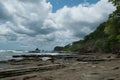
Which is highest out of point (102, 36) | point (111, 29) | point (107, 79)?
point (102, 36)

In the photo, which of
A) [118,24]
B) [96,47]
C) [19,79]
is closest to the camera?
[19,79]

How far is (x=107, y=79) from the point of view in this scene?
62.6 feet

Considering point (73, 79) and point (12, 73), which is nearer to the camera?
point (73, 79)

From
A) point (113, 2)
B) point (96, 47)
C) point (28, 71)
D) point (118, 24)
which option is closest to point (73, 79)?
point (28, 71)

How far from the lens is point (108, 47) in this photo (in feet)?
453

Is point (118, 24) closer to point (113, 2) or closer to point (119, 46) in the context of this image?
point (113, 2)

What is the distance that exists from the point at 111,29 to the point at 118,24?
3503 mm

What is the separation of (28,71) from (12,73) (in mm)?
2902

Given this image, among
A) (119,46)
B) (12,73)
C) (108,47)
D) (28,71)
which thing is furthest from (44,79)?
(108,47)

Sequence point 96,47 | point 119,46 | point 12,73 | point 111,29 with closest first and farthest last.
Result: point 12,73, point 111,29, point 119,46, point 96,47

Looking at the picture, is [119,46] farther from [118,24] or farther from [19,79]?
[19,79]

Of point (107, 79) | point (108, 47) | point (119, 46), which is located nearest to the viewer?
point (107, 79)

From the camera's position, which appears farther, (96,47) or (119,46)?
(96,47)

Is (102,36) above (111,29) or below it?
above
